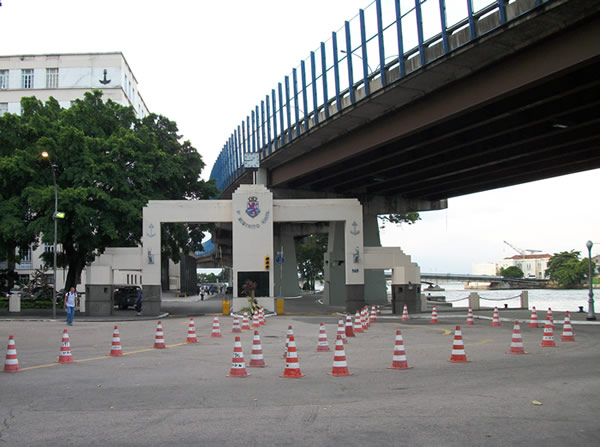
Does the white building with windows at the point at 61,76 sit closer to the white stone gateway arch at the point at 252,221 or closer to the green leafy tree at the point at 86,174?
the green leafy tree at the point at 86,174

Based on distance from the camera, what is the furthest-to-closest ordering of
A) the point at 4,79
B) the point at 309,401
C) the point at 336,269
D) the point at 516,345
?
1. the point at 4,79
2. the point at 336,269
3. the point at 516,345
4. the point at 309,401

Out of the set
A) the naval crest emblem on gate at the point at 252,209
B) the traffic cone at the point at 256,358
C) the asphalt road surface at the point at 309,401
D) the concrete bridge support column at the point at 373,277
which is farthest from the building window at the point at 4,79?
the traffic cone at the point at 256,358

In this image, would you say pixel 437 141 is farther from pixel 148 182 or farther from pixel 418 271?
pixel 148 182

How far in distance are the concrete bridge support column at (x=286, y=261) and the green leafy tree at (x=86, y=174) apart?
1793cm

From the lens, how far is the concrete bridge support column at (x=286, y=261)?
2391 inches

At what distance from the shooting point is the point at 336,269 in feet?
173

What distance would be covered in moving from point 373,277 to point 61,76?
141 ft

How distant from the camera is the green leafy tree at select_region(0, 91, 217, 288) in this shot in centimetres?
3591

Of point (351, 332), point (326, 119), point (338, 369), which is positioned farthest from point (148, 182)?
point (338, 369)

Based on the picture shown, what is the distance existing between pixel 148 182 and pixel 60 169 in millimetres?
5195

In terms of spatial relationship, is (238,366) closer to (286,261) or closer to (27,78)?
(286,261)

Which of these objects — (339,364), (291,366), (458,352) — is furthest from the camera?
(458,352)

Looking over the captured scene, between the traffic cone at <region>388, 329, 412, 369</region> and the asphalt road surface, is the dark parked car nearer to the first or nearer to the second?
the asphalt road surface

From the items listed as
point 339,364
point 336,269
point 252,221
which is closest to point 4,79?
point 336,269
